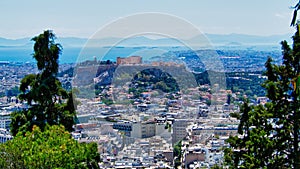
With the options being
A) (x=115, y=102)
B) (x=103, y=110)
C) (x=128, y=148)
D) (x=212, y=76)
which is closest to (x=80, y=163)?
(x=128, y=148)

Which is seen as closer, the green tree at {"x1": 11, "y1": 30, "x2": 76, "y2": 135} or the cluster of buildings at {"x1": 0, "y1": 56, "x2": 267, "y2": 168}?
the green tree at {"x1": 11, "y1": 30, "x2": 76, "y2": 135}

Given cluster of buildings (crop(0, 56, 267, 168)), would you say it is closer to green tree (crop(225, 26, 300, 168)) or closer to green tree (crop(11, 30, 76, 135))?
green tree (crop(11, 30, 76, 135))

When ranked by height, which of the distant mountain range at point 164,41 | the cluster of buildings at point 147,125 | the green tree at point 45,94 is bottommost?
the cluster of buildings at point 147,125

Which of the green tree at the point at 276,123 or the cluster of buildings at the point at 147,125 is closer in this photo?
the green tree at the point at 276,123

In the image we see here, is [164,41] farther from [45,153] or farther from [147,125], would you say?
[45,153]

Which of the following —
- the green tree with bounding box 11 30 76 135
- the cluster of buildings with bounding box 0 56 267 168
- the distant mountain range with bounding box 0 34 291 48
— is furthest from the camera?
the cluster of buildings with bounding box 0 56 267 168

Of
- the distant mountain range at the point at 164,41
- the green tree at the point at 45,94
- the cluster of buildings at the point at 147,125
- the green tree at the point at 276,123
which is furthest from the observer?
the cluster of buildings at the point at 147,125

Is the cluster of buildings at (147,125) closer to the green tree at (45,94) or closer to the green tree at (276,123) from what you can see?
the green tree at (45,94)
